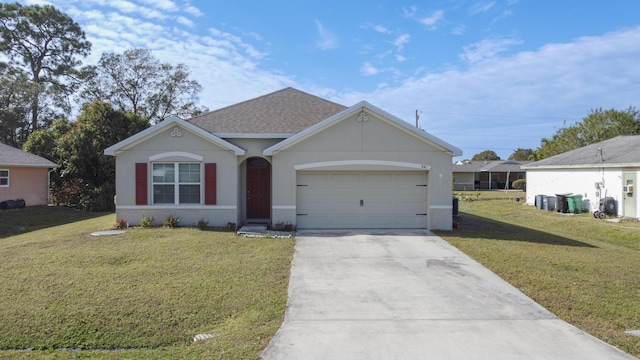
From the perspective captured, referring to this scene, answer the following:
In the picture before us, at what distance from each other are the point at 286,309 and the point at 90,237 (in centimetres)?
869

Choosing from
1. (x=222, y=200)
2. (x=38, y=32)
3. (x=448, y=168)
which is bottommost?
(x=222, y=200)

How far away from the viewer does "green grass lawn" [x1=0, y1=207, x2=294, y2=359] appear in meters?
5.40

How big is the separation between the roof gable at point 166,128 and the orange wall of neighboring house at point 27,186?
38.2 ft

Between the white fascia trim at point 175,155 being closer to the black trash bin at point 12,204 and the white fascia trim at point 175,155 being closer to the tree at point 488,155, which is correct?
the black trash bin at point 12,204

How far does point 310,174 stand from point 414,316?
8298 mm

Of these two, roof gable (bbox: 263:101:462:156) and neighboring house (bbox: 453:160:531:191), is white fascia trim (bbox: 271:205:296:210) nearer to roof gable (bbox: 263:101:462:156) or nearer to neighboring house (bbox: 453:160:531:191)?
roof gable (bbox: 263:101:462:156)

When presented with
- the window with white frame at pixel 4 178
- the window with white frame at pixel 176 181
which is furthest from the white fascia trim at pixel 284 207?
the window with white frame at pixel 4 178

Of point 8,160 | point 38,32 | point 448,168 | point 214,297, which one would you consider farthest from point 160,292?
point 38,32

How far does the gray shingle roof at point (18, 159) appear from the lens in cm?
2093

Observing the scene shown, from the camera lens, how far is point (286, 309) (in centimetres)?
648

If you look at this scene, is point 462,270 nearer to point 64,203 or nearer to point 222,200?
point 222,200

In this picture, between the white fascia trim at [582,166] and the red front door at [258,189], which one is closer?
the red front door at [258,189]

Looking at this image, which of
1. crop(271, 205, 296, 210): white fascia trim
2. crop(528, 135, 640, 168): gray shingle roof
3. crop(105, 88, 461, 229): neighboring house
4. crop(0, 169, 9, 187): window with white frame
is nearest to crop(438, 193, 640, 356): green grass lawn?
crop(105, 88, 461, 229): neighboring house

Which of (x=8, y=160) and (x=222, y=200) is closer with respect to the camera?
(x=222, y=200)
